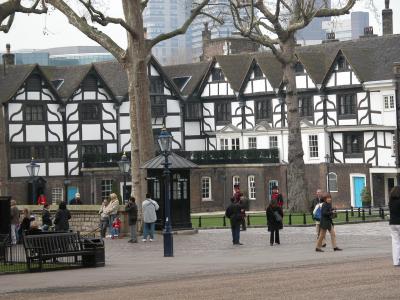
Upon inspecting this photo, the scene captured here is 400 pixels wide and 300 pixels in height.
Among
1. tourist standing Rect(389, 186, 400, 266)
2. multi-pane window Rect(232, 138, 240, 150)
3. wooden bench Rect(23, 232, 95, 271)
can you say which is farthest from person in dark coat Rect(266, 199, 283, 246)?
multi-pane window Rect(232, 138, 240, 150)

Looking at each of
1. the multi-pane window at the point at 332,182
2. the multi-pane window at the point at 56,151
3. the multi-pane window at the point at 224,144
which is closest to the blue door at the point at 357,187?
the multi-pane window at the point at 332,182

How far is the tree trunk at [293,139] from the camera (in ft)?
186

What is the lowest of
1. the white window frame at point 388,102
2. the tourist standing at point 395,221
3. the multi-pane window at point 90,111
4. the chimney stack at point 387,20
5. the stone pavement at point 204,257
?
the stone pavement at point 204,257

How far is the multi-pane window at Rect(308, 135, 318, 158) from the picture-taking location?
7431 cm

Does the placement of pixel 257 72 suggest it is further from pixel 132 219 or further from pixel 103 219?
pixel 132 219

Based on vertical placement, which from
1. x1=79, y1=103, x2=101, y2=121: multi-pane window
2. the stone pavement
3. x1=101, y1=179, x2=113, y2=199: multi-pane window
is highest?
x1=79, y1=103, x2=101, y2=121: multi-pane window

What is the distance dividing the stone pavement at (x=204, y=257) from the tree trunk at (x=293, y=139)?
44.0ft

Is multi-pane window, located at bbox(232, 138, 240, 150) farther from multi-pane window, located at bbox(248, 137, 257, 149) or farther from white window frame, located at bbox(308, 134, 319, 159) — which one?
white window frame, located at bbox(308, 134, 319, 159)

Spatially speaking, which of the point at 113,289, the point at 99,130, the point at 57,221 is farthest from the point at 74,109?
the point at 113,289

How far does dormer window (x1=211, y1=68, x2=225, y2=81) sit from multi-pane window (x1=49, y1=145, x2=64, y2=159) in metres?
12.3

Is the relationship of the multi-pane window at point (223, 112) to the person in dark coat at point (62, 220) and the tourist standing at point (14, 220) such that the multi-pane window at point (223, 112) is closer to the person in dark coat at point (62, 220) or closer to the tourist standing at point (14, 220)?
the tourist standing at point (14, 220)

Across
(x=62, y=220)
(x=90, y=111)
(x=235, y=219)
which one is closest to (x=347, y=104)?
(x=90, y=111)

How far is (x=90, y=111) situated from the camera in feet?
251

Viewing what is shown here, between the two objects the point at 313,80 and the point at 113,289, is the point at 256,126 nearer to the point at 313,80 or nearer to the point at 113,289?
the point at 313,80
